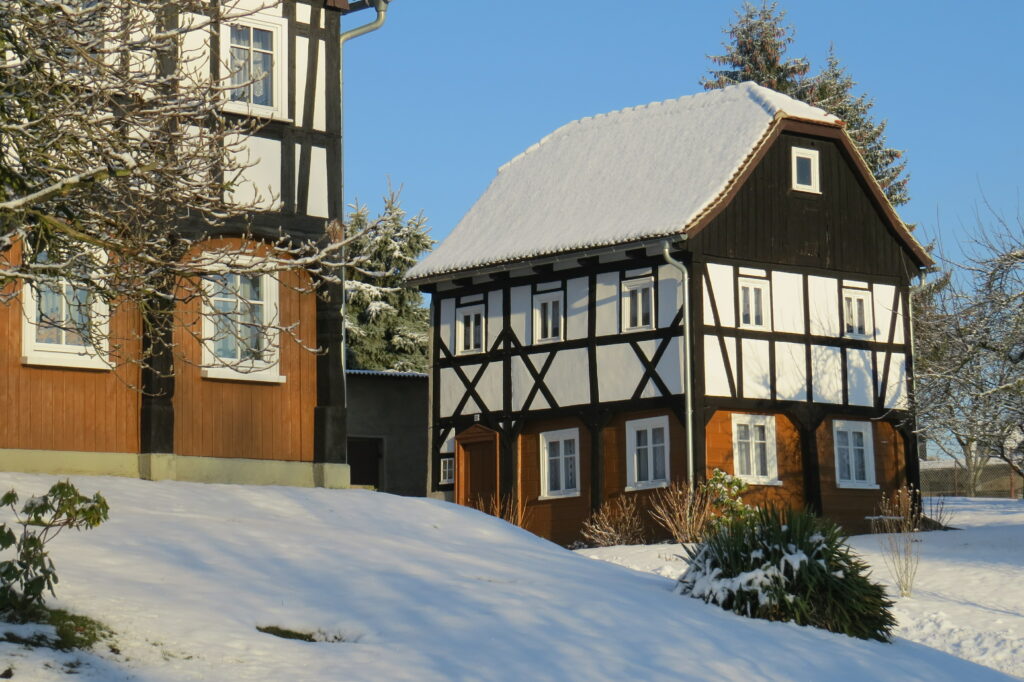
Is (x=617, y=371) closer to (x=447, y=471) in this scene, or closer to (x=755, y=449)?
(x=755, y=449)

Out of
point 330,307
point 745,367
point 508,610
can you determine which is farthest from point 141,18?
point 745,367

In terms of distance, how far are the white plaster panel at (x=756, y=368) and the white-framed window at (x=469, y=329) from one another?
6.38 metres

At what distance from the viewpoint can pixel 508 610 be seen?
1325 cm

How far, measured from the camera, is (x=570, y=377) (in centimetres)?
3222

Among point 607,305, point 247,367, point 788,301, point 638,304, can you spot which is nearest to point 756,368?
point 788,301

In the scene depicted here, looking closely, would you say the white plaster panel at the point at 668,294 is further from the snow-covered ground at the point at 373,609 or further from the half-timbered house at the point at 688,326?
the snow-covered ground at the point at 373,609

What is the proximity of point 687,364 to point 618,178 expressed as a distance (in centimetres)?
596

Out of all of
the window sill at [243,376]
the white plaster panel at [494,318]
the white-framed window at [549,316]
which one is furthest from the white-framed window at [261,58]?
the white plaster panel at [494,318]

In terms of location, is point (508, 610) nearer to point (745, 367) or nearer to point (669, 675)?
point (669, 675)

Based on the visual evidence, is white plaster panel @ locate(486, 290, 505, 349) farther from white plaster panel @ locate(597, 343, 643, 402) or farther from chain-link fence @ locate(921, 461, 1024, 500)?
chain-link fence @ locate(921, 461, 1024, 500)

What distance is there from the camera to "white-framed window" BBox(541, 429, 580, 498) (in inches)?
1260

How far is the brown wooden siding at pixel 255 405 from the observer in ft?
62.9

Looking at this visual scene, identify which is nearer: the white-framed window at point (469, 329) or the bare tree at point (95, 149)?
the bare tree at point (95, 149)

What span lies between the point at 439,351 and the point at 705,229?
7.58m
